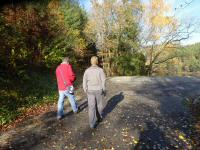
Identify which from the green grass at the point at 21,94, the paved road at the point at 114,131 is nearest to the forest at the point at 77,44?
the green grass at the point at 21,94

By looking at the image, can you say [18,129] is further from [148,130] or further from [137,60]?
[137,60]

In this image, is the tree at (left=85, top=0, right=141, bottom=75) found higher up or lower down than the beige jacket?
higher up

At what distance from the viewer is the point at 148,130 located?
8.06 m

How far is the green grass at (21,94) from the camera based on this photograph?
9969mm

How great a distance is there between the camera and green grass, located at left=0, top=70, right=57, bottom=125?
9969 millimetres

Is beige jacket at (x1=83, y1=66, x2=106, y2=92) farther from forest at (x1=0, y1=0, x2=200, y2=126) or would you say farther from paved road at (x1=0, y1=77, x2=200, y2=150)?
forest at (x1=0, y1=0, x2=200, y2=126)

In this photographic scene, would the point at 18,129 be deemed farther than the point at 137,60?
No

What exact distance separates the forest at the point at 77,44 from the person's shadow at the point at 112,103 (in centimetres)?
301

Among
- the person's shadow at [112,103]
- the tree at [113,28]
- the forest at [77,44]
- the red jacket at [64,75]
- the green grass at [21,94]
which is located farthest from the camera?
the tree at [113,28]

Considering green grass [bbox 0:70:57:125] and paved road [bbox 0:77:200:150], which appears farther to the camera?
green grass [bbox 0:70:57:125]

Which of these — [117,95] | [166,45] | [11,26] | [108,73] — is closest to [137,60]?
[108,73]

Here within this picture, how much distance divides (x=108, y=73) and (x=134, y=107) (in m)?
Answer: 21.0

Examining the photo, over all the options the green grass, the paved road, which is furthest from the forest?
the paved road

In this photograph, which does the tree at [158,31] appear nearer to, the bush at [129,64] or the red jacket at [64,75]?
the bush at [129,64]
